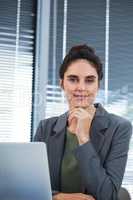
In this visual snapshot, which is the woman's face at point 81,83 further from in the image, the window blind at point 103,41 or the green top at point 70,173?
Result: the window blind at point 103,41

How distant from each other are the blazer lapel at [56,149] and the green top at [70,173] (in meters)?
0.02

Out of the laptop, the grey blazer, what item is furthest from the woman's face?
the laptop

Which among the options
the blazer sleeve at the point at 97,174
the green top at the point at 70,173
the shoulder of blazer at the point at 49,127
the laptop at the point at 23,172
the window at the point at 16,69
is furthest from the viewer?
the window at the point at 16,69

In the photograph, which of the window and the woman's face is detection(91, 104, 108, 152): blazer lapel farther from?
the window

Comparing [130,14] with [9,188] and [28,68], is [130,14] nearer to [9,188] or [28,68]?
[28,68]

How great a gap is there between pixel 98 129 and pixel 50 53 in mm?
1560

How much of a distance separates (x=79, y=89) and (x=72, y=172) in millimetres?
363

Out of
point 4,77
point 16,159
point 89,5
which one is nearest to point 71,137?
point 16,159

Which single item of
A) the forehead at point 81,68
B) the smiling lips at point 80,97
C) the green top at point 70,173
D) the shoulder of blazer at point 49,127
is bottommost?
the green top at point 70,173

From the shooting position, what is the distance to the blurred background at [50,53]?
3072mm

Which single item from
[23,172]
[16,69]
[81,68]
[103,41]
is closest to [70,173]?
[81,68]

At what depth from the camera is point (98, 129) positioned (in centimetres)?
170

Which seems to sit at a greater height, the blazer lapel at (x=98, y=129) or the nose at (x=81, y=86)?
the nose at (x=81, y=86)

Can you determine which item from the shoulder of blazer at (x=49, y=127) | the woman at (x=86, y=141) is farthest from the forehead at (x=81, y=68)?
the shoulder of blazer at (x=49, y=127)
